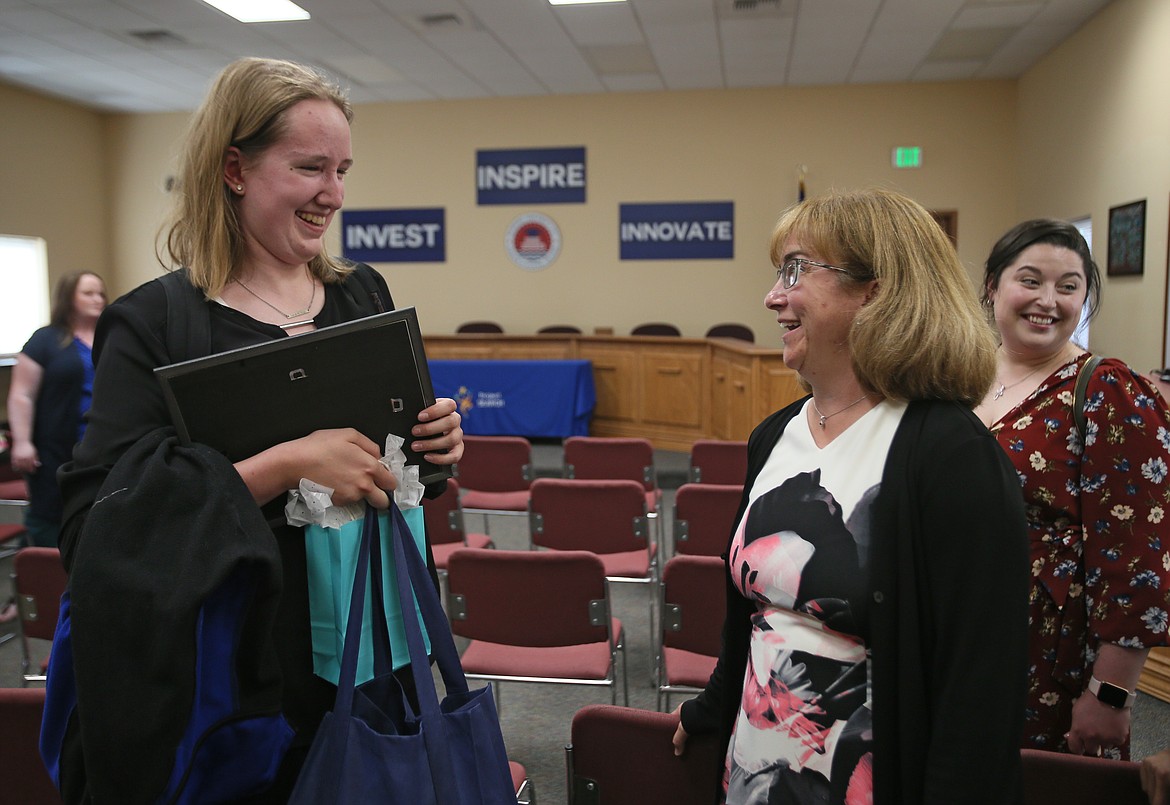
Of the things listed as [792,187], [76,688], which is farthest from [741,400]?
[76,688]

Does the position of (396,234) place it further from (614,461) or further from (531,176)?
(614,461)

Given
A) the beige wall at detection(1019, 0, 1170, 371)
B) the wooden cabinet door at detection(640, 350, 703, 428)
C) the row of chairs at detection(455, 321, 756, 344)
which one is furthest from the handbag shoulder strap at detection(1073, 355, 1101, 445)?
the row of chairs at detection(455, 321, 756, 344)

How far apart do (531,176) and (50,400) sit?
7.34 meters

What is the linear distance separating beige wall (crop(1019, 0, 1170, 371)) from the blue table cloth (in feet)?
15.4

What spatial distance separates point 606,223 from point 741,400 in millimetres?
4380

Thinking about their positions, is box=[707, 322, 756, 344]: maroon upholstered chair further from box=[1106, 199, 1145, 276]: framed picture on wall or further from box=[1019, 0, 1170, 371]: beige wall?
box=[1106, 199, 1145, 276]: framed picture on wall

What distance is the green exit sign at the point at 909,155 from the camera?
9.49 meters

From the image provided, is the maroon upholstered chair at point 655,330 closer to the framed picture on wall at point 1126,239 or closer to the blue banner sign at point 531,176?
the blue banner sign at point 531,176

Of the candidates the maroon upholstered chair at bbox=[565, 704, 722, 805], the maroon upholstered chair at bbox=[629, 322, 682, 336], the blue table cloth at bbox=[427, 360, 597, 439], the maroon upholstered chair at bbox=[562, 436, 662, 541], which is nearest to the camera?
the maroon upholstered chair at bbox=[565, 704, 722, 805]

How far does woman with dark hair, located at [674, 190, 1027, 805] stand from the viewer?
1.01 metres

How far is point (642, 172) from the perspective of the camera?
10.0 meters

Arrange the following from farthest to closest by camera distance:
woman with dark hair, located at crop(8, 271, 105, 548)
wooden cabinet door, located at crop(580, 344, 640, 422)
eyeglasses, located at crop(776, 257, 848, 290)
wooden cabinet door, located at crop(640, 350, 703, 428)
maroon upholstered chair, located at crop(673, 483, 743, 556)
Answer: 1. wooden cabinet door, located at crop(580, 344, 640, 422)
2. wooden cabinet door, located at crop(640, 350, 703, 428)
3. woman with dark hair, located at crop(8, 271, 105, 548)
4. maroon upholstered chair, located at crop(673, 483, 743, 556)
5. eyeglasses, located at crop(776, 257, 848, 290)

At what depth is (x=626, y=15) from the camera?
726cm

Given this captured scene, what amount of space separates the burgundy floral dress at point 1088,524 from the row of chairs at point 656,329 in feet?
24.7
